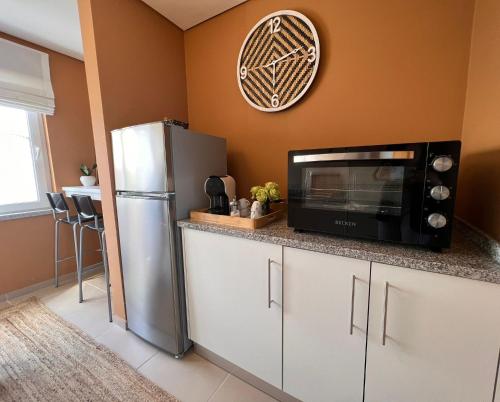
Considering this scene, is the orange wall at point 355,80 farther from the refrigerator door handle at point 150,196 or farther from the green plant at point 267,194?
the refrigerator door handle at point 150,196

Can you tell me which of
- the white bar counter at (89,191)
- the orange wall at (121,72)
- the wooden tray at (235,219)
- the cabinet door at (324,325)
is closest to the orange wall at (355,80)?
the orange wall at (121,72)

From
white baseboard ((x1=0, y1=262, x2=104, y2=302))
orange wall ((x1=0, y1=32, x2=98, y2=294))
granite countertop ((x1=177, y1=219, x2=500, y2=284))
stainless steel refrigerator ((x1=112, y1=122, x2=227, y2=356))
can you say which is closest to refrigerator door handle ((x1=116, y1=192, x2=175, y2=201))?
stainless steel refrigerator ((x1=112, y1=122, x2=227, y2=356))

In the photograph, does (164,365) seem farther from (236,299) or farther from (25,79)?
(25,79)

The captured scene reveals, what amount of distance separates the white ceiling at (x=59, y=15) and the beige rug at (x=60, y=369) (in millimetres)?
2400

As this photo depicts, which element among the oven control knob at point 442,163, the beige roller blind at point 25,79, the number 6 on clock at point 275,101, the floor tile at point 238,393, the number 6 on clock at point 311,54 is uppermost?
the beige roller blind at point 25,79

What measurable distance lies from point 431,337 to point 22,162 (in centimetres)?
331

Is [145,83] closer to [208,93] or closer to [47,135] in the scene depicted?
[208,93]

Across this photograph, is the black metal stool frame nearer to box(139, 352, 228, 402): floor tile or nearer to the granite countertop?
box(139, 352, 228, 402): floor tile

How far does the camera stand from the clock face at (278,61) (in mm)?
1354

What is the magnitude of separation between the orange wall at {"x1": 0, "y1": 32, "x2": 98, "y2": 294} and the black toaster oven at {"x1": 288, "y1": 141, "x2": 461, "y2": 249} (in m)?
2.62

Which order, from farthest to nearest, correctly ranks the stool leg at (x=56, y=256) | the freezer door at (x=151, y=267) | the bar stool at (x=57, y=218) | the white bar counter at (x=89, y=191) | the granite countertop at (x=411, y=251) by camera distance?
the stool leg at (x=56, y=256) < the bar stool at (x=57, y=218) < the white bar counter at (x=89, y=191) < the freezer door at (x=151, y=267) < the granite countertop at (x=411, y=251)

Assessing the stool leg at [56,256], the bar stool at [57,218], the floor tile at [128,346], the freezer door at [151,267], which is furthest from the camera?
the stool leg at [56,256]

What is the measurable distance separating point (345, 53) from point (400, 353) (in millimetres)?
1474

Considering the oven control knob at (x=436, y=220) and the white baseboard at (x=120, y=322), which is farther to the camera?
the white baseboard at (x=120, y=322)
